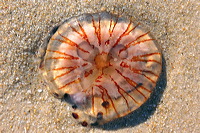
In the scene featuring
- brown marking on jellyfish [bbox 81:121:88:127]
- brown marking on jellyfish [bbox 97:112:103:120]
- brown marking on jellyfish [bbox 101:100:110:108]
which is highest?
brown marking on jellyfish [bbox 101:100:110:108]

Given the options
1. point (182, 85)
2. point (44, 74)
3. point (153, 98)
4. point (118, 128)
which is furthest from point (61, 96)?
point (182, 85)

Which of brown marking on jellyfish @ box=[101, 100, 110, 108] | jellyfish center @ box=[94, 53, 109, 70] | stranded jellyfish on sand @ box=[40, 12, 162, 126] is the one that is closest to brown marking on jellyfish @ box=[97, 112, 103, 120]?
stranded jellyfish on sand @ box=[40, 12, 162, 126]

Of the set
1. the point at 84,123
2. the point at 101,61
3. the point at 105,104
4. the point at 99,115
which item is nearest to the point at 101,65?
the point at 101,61

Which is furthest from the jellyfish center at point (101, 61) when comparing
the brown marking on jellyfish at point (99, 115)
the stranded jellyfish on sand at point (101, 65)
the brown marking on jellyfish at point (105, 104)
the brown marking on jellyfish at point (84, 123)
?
the brown marking on jellyfish at point (84, 123)

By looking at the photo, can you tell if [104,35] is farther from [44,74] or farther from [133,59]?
[44,74]

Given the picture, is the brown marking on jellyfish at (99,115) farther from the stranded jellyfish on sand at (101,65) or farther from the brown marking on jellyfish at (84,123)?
the brown marking on jellyfish at (84,123)

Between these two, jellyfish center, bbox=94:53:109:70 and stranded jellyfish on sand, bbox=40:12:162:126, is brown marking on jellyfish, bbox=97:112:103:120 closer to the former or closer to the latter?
stranded jellyfish on sand, bbox=40:12:162:126

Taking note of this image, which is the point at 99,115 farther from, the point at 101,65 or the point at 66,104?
the point at 101,65
